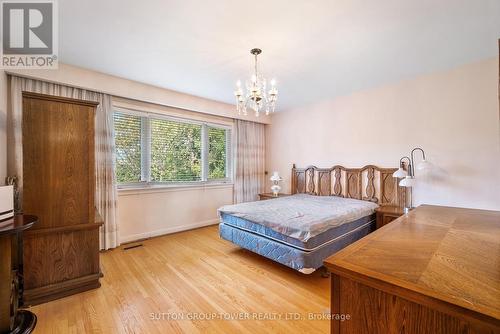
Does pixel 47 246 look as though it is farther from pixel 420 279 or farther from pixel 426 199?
pixel 426 199

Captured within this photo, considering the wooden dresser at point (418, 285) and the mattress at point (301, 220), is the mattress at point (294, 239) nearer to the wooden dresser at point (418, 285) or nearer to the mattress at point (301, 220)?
the mattress at point (301, 220)

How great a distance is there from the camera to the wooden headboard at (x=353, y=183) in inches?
137

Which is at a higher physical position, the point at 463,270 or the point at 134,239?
the point at 463,270

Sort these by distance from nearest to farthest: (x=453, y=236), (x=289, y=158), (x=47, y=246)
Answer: (x=453, y=236) < (x=47, y=246) < (x=289, y=158)

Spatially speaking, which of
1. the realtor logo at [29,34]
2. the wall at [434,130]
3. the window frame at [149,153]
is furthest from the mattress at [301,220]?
the realtor logo at [29,34]

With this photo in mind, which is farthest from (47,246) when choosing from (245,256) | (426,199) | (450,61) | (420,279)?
(450,61)

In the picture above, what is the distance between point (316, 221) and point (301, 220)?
0.16 meters

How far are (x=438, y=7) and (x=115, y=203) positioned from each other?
440 cm

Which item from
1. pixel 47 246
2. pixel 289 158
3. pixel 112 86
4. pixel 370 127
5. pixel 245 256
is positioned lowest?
pixel 245 256

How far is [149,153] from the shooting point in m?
3.77

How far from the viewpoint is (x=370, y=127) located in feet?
12.3

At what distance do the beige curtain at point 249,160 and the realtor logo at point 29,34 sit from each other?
3.18 m

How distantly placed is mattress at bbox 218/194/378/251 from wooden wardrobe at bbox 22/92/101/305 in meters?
1.68

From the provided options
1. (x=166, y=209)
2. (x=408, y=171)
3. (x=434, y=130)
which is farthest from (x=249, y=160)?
(x=434, y=130)
